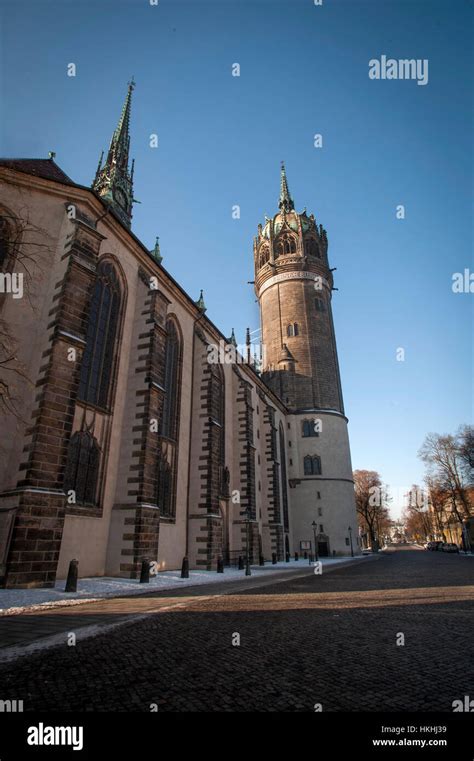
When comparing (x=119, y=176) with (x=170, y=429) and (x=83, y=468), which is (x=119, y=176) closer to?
(x=170, y=429)

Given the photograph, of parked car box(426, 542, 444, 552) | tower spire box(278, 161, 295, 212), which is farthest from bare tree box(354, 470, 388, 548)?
tower spire box(278, 161, 295, 212)

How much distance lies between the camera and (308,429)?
4441 centimetres

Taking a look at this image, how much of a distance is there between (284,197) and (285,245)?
12953mm

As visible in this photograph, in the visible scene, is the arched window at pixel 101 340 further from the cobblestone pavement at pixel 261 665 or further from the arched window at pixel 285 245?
the arched window at pixel 285 245

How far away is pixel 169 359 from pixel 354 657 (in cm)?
1889

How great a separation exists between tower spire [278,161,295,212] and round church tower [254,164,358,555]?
485 centimetres

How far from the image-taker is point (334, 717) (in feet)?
9.71

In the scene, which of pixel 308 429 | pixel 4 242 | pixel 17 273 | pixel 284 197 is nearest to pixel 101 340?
pixel 17 273

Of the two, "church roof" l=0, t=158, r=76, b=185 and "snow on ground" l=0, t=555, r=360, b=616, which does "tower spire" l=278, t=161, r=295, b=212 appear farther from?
"snow on ground" l=0, t=555, r=360, b=616

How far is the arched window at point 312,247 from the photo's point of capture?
51700 mm

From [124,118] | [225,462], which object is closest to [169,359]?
[225,462]

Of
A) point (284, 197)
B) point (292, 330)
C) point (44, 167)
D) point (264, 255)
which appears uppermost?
point (284, 197)

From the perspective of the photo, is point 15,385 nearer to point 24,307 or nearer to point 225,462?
point 24,307

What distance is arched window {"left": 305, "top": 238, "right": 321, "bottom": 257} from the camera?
51700 millimetres
